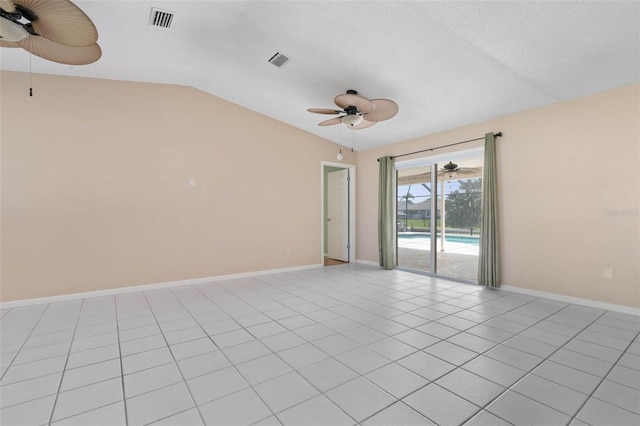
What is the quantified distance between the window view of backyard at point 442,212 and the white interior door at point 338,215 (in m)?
1.32

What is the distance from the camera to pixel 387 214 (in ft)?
19.7

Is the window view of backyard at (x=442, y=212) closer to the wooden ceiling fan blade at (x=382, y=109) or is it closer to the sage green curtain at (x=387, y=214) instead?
the sage green curtain at (x=387, y=214)

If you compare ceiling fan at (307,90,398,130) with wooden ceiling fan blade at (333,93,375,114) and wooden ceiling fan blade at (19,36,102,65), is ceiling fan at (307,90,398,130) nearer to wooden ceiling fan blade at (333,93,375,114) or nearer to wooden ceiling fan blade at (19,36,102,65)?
wooden ceiling fan blade at (333,93,375,114)

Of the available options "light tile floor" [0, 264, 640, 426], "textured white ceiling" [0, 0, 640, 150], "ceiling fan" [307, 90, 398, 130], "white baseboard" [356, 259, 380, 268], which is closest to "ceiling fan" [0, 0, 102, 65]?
"textured white ceiling" [0, 0, 640, 150]

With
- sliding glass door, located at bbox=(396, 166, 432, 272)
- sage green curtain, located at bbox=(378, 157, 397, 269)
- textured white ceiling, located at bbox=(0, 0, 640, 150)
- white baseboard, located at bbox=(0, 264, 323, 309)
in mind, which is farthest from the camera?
sage green curtain, located at bbox=(378, 157, 397, 269)

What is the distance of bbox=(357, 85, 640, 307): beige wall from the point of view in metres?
3.31

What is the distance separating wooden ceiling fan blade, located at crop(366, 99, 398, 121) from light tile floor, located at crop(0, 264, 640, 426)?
2.43 m

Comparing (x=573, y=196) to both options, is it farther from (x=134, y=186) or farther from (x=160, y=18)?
(x=134, y=186)

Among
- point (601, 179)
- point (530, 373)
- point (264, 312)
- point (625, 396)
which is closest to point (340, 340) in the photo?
point (264, 312)

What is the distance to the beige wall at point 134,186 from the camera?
371 centimetres

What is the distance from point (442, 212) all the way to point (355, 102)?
338 centimetres

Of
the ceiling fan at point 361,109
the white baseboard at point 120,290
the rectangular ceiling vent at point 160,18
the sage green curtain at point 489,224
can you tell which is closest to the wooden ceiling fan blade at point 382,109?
the ceiling fan at point 361,109

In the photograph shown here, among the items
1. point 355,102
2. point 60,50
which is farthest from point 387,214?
point 60,50

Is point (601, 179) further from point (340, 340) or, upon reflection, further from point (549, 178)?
point (340, 340)
